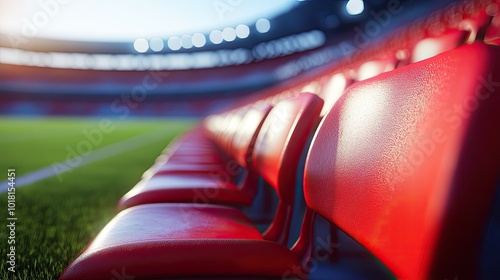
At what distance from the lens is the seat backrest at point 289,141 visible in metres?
0.94

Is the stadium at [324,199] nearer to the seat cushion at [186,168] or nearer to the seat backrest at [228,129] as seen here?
the seat cushion at [186,168]

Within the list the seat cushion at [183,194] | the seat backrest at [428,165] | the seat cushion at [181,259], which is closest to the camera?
the seat backrest at [428,165]

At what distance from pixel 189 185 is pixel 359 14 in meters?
20.0

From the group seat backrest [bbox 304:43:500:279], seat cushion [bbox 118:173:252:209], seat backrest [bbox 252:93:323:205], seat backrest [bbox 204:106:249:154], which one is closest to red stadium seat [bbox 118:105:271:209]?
seat cushion [bbox 118:173:252:209]

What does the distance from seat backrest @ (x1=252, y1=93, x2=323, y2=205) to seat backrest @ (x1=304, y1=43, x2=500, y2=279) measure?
0.87 feet

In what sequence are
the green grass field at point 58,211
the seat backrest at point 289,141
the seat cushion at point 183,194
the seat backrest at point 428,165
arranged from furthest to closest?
the green grass field at point 58,211
the seat cushion at point 183,194
the seat backrest at point 289,141
the seat backrest at point 428,165

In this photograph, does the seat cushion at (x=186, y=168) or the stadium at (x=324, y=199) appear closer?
the stadium at (x=324, y=199)

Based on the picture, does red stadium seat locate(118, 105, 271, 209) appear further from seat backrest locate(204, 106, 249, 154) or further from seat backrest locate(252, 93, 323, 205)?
seat backrest locate(204, 106, 249, 154)

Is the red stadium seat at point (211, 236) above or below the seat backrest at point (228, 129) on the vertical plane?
below

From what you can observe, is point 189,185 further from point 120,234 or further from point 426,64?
point 426,64

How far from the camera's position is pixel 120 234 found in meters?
0.91

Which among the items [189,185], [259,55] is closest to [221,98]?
[259,55]

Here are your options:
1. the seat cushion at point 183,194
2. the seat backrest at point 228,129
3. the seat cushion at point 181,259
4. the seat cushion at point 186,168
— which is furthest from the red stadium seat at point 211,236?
the seat backrest at point 228,129

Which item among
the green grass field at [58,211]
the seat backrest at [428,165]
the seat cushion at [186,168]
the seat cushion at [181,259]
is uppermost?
the seat backrest at [428,165]
